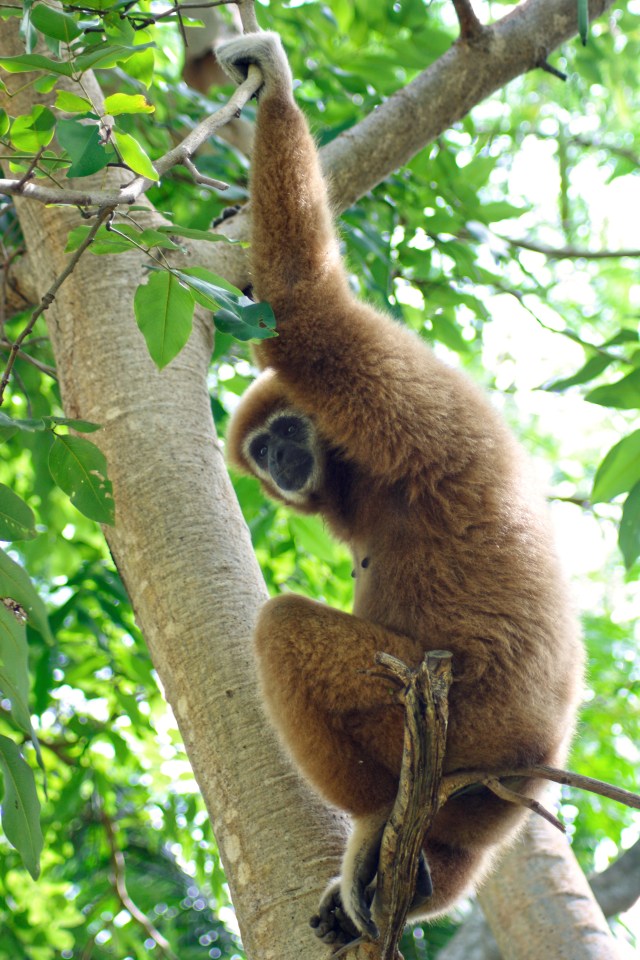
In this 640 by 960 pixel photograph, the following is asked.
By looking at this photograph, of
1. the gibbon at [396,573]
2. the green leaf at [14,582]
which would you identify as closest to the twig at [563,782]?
the gibbon at [396,573]

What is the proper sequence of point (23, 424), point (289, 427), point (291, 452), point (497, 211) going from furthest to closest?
1. point (497, 211)
2. point (289, 427)
3. point (291, 452)
4. point (23, 424)

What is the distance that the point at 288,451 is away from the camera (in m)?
4.28

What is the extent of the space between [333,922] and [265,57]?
287 centimetres

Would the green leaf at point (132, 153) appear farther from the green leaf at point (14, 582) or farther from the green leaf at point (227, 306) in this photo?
the green leaf at point (14, 582)

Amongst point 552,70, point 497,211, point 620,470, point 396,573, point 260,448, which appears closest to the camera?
point 620,470

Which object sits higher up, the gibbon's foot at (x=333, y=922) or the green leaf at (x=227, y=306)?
the green leaf at (x=227, y=306)

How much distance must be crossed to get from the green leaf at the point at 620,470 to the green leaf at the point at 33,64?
6.99 feet

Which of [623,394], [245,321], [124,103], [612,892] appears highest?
[124,103]

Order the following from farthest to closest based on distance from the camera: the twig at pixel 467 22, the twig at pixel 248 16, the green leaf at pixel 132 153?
the twig at pixel 467 22, the twig at pixel 248 16, the green leaf at pixel 132 153

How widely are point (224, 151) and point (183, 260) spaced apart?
1.59m

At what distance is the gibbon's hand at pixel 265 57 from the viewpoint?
318 centimetres

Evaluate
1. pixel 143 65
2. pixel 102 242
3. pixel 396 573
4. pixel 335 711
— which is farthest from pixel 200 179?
pixel 335 711

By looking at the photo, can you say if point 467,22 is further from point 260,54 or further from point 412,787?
point 412,787

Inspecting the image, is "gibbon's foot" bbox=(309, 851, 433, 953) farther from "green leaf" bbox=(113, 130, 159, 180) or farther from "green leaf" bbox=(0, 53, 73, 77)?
"green leaf" bbox=(0, 53, 73, 77)
